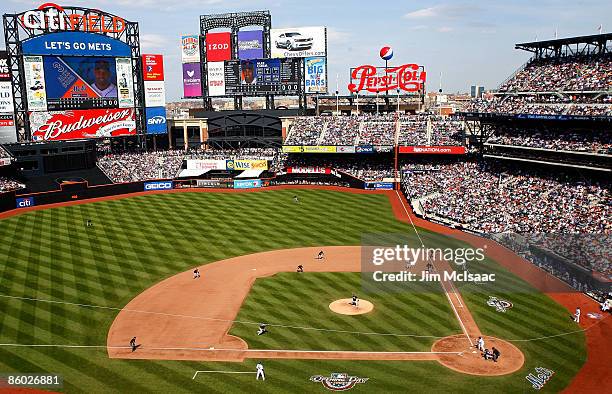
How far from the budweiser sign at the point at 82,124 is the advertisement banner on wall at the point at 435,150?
42.0 meters

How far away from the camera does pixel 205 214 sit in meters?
55.6

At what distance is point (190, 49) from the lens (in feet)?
278

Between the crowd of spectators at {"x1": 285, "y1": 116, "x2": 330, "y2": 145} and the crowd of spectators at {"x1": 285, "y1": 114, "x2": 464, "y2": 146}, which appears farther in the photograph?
the crowd of spectators at {"x1": 285, "y1": 116, "x2": 330, "y2": 145}

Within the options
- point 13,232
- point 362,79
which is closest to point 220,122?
point 362,79

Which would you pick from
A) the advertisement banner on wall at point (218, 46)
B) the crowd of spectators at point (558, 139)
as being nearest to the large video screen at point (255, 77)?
the advertisement banner on wall at point (218, 46)

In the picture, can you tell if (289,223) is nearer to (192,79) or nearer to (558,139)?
(558,139)

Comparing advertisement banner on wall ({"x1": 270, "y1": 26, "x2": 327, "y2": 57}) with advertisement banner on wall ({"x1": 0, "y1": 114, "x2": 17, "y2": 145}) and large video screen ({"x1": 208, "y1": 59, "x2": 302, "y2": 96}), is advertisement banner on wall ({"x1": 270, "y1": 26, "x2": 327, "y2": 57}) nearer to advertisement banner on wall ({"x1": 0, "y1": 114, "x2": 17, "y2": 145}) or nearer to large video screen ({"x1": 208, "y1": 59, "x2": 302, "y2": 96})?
large video screen ({"x1": 208, "y1": 59, "x2": 302, "y2": 96})

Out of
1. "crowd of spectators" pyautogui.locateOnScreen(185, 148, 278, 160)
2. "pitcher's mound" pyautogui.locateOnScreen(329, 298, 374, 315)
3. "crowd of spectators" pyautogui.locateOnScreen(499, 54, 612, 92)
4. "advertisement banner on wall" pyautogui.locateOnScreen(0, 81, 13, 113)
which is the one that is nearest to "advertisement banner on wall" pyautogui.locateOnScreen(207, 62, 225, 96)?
"crowd of spectators" pyautogui.locateOnScreen(185, 148, 278, 160)

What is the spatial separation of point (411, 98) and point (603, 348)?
6351cm

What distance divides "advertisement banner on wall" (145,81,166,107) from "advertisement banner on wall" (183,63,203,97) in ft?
18.0

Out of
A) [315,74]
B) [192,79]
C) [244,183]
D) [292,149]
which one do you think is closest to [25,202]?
[244,183]

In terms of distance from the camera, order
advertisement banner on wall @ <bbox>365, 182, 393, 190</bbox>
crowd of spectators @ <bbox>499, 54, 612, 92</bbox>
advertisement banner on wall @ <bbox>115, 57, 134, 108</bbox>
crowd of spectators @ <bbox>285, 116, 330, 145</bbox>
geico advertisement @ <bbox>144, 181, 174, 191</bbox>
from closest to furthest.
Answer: crowd of spectators @ <bbox>499, 54, 612, 92</bbox>, advertisement banner on wall @ <bbox>365, 182, 393, 190</bbox>, geico advertisement @ <bbox>144, 181, 174, 191</bbox>, crowd of spectators @ <bbox>285, 116, 330, 145</bbox>, advertisement banner on wall @ <bbox>115, 57, 134, 108</bbox>

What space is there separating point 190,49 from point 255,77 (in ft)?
41.2

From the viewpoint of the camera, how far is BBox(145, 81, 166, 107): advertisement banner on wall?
79.9m
